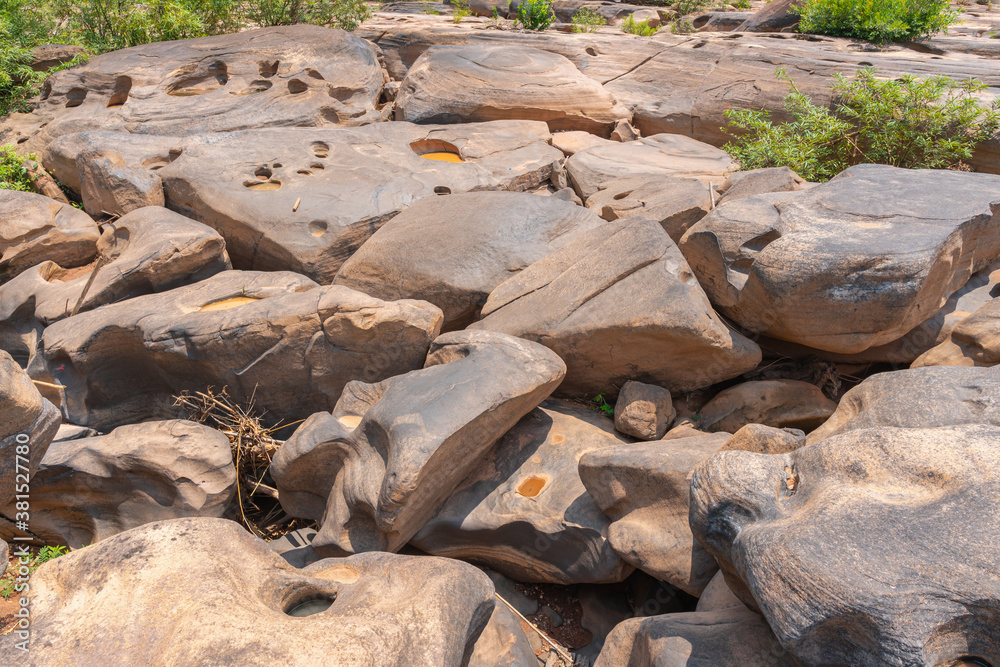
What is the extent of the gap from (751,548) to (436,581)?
115 centimetres

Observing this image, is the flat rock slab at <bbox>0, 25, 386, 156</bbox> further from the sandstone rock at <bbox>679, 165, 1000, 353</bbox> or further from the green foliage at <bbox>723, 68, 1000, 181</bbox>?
the sandstone rock at <bbox>679, 165, 1000, 353</bbox>

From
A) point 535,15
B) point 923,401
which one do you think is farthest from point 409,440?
point 535,15

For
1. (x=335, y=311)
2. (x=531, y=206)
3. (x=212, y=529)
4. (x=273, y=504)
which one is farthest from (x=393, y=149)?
(x=212, y=529)

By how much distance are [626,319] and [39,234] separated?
4971 millimetres

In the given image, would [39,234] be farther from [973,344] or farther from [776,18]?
[776,18]

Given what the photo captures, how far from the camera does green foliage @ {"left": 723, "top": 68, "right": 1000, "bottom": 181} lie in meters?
5.63

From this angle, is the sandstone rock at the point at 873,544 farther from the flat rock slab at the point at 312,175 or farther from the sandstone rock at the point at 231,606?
the flat rock slab at the point at 312,175

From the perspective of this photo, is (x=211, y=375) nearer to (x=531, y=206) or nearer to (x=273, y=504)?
(x=273, y=504)

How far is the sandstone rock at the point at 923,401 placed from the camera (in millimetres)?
2873

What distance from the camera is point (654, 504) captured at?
3.19m

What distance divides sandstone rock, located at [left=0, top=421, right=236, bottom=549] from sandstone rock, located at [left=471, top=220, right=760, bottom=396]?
1824mm

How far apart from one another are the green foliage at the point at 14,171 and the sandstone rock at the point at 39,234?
909 millimetres

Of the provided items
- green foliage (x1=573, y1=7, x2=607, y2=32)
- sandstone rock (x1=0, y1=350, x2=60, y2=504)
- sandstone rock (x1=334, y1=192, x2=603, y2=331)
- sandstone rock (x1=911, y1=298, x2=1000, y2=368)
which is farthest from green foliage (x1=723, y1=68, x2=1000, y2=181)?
green foliage (x1=573, y1=7, x2=607, y2=32)

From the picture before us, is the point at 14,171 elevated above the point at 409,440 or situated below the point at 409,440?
above
